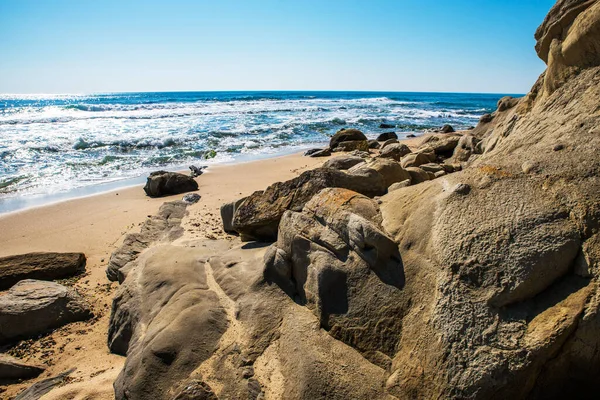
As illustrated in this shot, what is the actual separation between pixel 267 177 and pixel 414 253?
916 centimetres

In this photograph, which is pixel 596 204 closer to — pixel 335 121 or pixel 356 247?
pixel 356 247

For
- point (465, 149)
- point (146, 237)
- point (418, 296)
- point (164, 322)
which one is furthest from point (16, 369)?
point (465, 149)

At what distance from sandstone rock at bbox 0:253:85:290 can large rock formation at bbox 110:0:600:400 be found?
2410 mm

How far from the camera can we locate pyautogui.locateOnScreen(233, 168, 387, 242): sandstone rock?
482 centimetres

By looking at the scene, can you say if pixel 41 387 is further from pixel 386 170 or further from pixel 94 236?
pixel 386 170

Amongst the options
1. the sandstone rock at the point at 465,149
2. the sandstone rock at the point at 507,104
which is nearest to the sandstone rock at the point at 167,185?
the sandstone rock at the point at 465,149

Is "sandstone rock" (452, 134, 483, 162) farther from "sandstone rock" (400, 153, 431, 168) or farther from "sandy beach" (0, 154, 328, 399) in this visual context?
"sandy beach" (0, 154, 328, 399)

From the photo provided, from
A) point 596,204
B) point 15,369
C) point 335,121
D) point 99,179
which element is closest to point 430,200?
point 596,204

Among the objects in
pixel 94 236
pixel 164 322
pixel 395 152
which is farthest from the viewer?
pixel 395 152

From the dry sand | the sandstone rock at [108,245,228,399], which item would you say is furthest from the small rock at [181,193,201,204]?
the sandstone rock at [108,245,228,399]

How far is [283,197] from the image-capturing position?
4926 millimetres

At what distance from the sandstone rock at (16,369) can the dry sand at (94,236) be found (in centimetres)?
10

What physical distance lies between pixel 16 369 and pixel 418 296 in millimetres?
4180

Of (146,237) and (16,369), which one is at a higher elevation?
(146,237)
